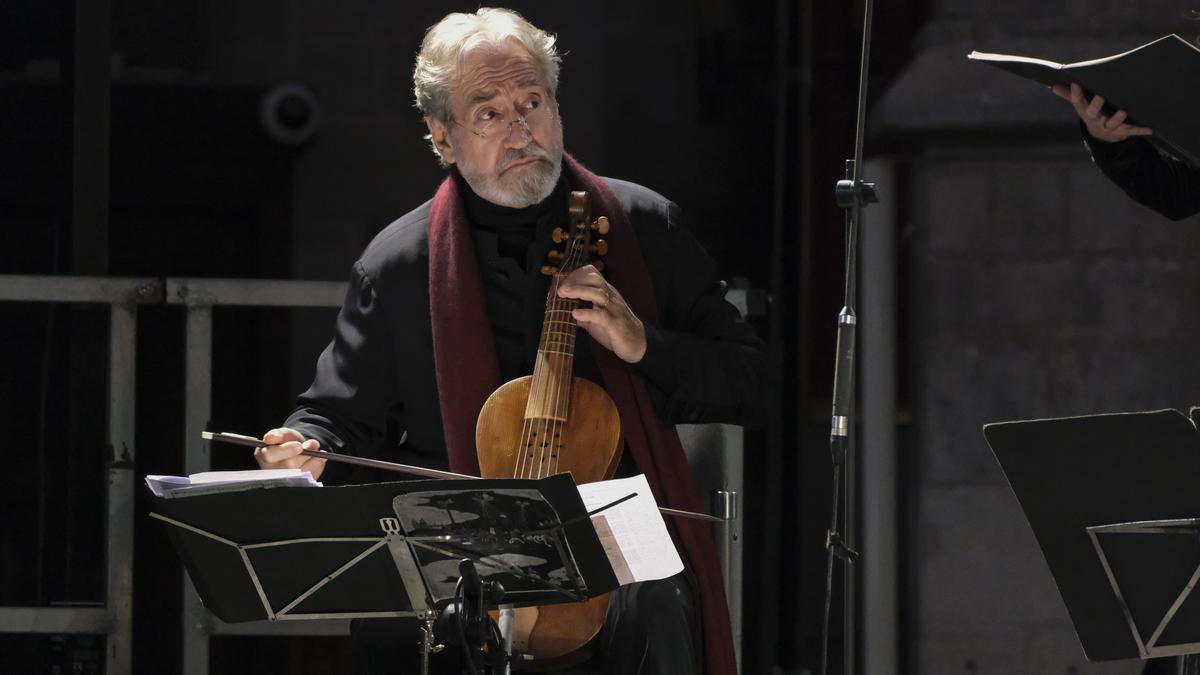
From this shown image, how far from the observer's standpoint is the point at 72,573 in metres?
3.87

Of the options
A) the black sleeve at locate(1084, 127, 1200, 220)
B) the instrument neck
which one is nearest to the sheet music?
the instrument neck

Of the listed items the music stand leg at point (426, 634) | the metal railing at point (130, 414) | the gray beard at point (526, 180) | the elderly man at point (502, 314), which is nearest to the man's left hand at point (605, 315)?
the elderly man at point (502, 314)

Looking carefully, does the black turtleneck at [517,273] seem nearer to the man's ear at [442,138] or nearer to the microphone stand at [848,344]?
the man's ear at [442,138]

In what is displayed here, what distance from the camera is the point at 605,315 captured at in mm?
2684

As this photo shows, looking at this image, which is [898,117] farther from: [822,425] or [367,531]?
[367,531]

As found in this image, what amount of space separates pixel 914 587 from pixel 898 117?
3.39ft

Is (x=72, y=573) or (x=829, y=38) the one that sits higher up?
(x=829, y=38)

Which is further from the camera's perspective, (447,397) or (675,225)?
(675,225)

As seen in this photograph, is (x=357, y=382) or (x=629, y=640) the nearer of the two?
(x=629, y=640)

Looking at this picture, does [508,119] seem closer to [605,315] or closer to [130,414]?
[605,315]

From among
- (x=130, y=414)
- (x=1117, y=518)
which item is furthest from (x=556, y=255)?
(x=130, y=414)

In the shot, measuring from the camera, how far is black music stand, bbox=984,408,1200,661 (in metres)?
2.16

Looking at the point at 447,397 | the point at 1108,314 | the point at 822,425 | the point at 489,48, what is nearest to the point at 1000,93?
the point at 1108,314

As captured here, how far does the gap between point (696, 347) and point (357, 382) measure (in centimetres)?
59
